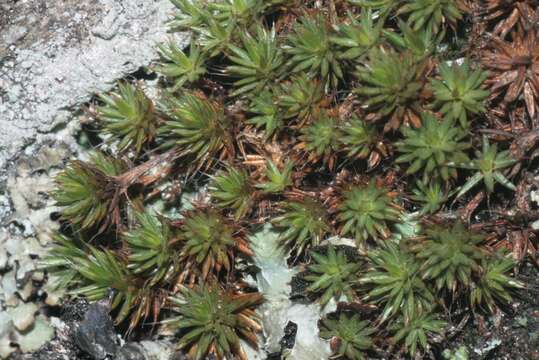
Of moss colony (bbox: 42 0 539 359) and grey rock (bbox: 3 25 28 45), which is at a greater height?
grey rock (bbox: 3 25 28 45)

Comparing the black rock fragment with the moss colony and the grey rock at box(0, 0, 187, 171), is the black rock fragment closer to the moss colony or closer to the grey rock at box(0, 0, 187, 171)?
the moss colony

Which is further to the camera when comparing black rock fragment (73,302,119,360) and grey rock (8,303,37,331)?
grey rock (8,303,37,331)

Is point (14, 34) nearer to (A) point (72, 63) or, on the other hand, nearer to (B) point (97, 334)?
(A) point (72, 63)

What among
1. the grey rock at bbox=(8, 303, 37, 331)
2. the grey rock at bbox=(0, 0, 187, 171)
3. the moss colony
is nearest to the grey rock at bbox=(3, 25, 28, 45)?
the grey rock at bbox=(0, 0, 187, 171)

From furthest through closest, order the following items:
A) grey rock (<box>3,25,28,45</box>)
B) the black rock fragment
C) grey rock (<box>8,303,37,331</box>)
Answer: grey rock (<box>3,25,28,45</box>), grey rock (<box>8,303,37,331</box>), the black rock fragment

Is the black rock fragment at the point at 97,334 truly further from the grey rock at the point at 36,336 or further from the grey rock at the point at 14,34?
the grey rock at the point at 14,34

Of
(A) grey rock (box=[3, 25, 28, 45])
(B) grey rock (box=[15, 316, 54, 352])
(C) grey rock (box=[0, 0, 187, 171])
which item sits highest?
(A) grey rock (box=[3, 25, 28, 45])

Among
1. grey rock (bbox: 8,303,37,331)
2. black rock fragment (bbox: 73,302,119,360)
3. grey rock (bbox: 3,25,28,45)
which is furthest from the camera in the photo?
grey rock (bbox: 3,25,28,45)

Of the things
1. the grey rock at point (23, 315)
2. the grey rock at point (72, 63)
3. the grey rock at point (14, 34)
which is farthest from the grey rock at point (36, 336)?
the grey rock at point (14, 34)

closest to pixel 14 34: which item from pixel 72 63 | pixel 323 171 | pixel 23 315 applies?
pixel 72 63
